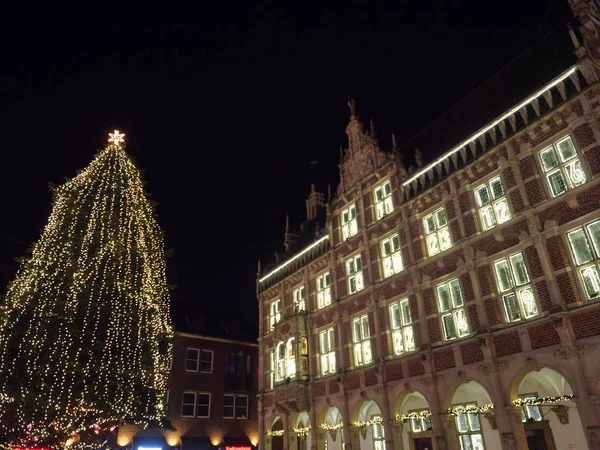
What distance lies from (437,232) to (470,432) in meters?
8.67

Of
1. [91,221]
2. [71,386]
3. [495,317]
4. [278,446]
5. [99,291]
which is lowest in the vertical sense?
[278,446]

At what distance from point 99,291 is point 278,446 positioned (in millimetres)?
20547

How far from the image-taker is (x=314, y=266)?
26.4 metres

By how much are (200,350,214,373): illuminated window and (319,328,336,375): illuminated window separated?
51.8 feet

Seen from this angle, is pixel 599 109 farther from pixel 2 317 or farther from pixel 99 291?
pixel 2 317

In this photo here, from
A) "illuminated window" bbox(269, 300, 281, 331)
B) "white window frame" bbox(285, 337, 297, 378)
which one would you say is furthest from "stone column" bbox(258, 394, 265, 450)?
"illuminated window" bbox(269, 300, 281, 331)

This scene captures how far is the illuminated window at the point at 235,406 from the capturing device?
118ft

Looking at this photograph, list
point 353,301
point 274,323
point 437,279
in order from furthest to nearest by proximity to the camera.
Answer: point 274,323, point 353,301, point 437,279

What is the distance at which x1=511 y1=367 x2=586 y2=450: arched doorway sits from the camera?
15.5m

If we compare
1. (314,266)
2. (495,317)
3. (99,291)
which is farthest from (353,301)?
(99,291)

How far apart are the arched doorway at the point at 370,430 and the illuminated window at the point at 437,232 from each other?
8265 millimetres

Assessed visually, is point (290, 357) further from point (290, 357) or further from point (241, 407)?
point (241, 407)

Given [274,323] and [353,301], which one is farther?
[274,323]

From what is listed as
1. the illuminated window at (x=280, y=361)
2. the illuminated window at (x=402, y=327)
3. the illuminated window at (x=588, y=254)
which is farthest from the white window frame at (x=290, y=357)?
the illuminated window at (x=588, y=254)
